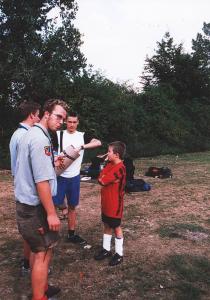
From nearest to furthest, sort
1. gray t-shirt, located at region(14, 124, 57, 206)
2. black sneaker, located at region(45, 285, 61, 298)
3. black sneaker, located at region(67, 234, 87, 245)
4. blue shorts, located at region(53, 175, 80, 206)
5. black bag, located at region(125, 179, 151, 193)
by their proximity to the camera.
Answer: gray t-shirt, located at region(14, 124, 57, 206) < black sneaker, located at region(45, 285, 61, 298) < blue shorts, located at region(53, 175, 80, 206) < black sneaker, located at region(67, 234, 87, 245) < black bag, located at region(125, 179, 151, 193)

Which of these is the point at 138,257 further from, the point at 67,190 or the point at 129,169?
the point at 129,169

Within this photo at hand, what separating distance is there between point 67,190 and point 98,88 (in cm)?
1713

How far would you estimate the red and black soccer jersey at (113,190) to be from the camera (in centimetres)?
534

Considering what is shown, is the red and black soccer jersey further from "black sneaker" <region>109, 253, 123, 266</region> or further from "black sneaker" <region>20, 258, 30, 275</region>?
"black sneaker" <region>20, 258, 30, 275</region>

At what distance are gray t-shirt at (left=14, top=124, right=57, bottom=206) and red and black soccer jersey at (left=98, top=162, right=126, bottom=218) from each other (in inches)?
72.5

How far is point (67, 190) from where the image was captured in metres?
5.95

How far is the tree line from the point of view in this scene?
18.4 metres

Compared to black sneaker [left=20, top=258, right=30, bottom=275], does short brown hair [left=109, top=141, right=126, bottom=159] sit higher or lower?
higher

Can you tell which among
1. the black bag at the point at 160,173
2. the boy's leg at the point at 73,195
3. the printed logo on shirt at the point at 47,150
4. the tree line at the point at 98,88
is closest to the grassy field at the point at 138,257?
the boy's leg at the point at 73,195

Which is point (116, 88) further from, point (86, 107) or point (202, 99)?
point (202, 99)

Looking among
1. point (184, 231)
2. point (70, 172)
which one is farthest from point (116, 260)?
point (184, 231)

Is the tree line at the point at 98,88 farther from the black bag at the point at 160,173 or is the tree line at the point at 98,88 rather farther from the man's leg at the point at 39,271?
the man's leg at the point at 39,271

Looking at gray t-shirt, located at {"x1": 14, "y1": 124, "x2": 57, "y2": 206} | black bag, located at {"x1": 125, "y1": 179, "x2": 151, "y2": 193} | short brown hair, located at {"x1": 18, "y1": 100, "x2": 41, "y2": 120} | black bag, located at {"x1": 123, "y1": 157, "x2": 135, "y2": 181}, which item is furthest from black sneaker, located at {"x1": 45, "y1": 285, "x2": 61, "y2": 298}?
black bag, located at {"x1": 123, "y1": 157, "x2": 135, "y2": 181}

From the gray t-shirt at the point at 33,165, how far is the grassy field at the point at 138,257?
168 cm
